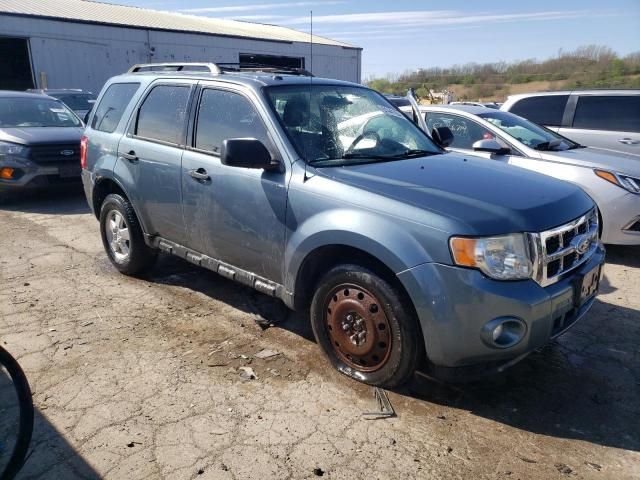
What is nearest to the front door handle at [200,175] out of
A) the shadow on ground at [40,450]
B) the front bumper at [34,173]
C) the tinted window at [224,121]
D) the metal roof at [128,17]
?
the tinted window at [224,121]

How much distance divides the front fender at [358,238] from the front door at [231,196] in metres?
0.18

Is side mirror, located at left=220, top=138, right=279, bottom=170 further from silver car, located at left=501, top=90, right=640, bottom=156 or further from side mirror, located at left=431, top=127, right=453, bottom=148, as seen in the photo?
silver car, located at left=501, top=90, right=640, bottom=156

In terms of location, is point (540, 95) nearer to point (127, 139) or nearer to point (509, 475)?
point (127, 139)

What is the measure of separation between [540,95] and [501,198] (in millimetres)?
6296

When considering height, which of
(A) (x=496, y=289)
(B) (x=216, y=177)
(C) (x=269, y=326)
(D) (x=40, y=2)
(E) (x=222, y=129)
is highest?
(D) (x=40, y=2)

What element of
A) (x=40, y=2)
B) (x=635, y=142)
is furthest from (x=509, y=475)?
(x=40, y=2)

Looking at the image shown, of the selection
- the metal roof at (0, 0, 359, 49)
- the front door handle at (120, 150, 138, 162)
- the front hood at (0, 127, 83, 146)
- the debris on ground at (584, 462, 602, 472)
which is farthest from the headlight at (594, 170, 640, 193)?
the metal roof at (0, 0, 359, 49)

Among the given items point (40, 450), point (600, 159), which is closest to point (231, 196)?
point (40, 450)

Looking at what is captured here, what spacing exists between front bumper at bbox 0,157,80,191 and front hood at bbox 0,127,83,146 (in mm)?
329

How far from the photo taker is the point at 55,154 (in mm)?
8344

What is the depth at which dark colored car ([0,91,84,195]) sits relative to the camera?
8102 millimetres

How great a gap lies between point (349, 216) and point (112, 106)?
330 cm

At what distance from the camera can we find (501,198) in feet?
10.2

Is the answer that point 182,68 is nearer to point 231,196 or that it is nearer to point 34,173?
point 231,196
